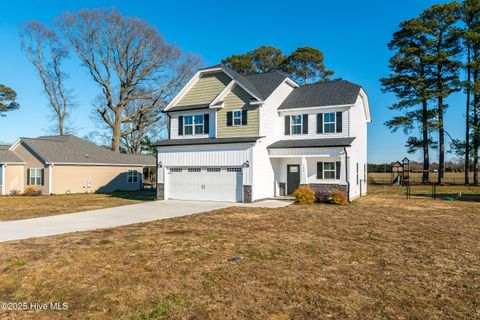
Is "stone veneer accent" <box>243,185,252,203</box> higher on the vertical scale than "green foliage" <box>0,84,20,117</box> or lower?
lower

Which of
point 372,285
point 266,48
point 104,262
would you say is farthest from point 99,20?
point 372,285

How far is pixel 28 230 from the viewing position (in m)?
10.8

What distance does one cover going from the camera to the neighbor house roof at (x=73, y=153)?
2741 cm

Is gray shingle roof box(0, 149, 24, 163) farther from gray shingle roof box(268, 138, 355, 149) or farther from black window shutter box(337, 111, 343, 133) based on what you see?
black window shutter box(337, 111, 343, 133)

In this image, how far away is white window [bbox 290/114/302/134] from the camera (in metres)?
21.0

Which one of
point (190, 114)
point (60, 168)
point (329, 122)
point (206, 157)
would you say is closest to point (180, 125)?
point (190, 114)

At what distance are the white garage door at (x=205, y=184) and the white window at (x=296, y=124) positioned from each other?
4.71 metres

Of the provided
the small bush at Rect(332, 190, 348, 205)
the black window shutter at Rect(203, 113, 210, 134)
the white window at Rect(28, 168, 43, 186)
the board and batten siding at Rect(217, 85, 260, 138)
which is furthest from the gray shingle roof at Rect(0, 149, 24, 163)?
the small bush at Rect(332, 190, 348, 205)

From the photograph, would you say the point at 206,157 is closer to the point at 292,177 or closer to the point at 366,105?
the point at 292,177

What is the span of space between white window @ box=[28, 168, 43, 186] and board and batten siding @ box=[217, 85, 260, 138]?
16.3m

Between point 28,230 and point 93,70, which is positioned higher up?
point 93,70

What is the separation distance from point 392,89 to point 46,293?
36.6 metres

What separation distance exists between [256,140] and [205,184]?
13.6 ft

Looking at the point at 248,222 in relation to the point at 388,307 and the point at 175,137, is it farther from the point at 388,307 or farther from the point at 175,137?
the point at 175,137
